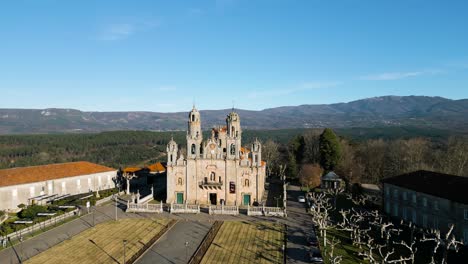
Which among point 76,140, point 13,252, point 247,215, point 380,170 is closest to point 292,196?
point 247,215

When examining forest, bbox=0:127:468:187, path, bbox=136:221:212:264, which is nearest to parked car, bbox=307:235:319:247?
path, bbox=136:221:212:264

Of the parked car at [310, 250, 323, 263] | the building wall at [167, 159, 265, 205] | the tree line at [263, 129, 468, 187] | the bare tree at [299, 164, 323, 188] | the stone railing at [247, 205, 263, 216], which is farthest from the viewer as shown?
the bare tree at [299, 164, 323, 188]

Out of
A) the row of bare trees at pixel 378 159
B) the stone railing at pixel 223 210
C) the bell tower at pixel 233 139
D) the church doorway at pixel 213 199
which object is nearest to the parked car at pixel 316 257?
the stone railing at pixel 223 210

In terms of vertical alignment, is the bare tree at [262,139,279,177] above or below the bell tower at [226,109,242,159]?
below

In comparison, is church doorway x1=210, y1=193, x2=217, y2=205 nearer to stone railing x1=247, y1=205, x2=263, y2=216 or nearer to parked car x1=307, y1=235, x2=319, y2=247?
stone railing x1=247, y1=205, x2=263, y2=216

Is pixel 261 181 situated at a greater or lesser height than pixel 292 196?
greater

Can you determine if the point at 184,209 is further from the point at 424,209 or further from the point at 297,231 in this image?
the point at 424,209

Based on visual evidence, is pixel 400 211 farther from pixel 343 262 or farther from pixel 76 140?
pixel 76 140
